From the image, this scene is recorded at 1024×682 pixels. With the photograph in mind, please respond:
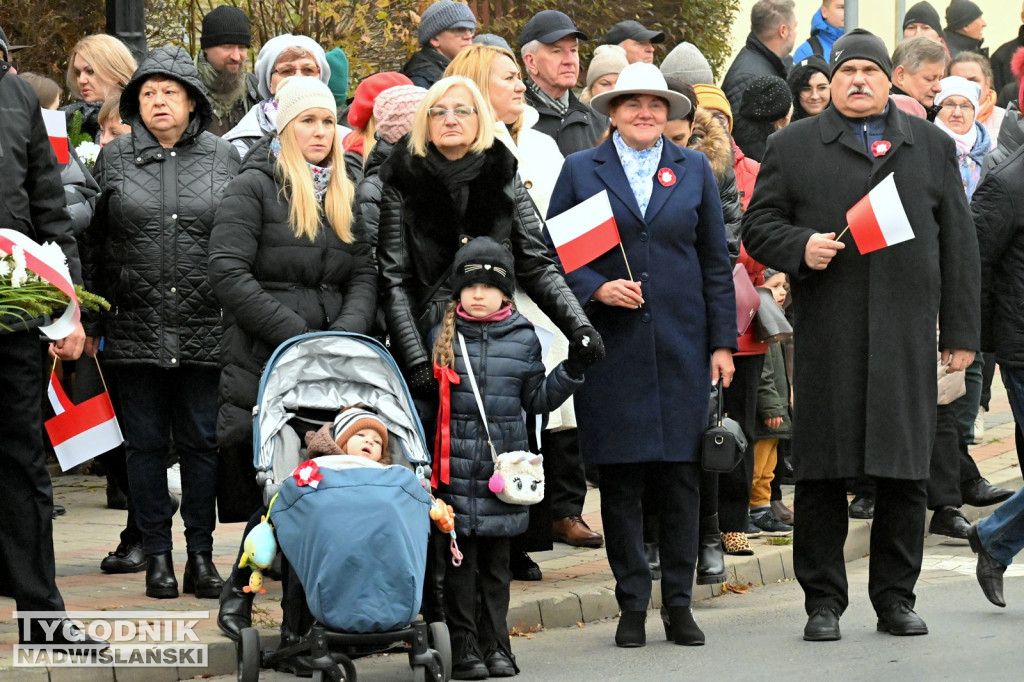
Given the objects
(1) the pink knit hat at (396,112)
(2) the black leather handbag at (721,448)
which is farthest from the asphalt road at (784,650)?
(1) the pink knit hat at (396,112)

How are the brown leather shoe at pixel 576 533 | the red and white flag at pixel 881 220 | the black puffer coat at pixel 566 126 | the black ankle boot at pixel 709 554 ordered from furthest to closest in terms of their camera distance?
the black puffer coat at pixel 566 126 < the brown leather shoe at pixel 576 533 < the black ankle boot at pixel 709 554 < the red and white flag at pixel 881 220

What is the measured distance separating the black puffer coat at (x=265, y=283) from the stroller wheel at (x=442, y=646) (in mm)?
1345

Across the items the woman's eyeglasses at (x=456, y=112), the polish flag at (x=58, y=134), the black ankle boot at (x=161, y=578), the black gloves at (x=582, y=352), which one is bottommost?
the black ankle boot at (x=161, y=578)

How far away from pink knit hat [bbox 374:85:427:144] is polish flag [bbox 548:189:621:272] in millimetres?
1015

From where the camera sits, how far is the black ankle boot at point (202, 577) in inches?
331

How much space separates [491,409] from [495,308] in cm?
42

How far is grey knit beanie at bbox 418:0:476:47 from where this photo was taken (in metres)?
11.1

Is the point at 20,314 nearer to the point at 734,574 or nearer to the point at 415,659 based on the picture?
the point at 415,659

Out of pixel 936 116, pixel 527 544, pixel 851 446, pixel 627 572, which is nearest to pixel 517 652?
pixel 627 572

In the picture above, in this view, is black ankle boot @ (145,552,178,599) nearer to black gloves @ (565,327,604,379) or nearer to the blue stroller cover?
the blue stroller cover

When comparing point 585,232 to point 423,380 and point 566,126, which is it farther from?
point 566,126

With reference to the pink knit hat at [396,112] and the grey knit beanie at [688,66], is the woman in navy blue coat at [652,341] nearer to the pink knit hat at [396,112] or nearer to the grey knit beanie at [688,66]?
the pink knit hat at [396,112]

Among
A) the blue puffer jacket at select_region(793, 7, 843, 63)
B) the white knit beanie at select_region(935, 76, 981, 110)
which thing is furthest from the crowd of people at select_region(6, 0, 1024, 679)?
the blue puffer jacket at select_region(793, 7, 843, 63)

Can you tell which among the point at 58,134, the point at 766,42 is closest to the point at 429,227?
the point at 58,134
